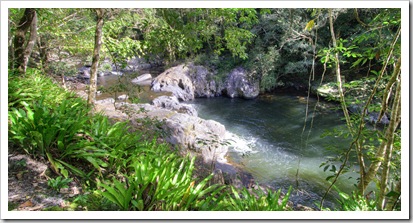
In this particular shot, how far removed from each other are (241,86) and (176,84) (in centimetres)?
389

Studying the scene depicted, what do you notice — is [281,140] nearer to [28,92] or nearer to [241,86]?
[241,86]

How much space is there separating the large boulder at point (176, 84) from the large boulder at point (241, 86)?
2250 mm

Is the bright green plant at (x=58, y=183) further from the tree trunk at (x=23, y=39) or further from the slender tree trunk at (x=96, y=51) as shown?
the tree trunk at (x=23, y=39)

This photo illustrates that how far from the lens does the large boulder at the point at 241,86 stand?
14.3 meters

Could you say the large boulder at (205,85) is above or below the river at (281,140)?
above

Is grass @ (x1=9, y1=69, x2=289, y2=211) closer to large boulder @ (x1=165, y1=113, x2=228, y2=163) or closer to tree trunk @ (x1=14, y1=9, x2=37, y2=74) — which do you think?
tree trunk @ (x1=14, y1=9, x2=37, y2=74)

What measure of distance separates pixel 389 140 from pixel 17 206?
123 inches

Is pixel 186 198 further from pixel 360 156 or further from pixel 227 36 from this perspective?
pixel 227 36

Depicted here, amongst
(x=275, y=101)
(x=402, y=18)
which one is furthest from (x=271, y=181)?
(x=275, y=101)

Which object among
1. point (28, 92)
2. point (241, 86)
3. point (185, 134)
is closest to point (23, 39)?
point (28, 92)

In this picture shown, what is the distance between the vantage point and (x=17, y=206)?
1.96 meters

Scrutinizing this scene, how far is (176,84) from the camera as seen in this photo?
14.5 meters

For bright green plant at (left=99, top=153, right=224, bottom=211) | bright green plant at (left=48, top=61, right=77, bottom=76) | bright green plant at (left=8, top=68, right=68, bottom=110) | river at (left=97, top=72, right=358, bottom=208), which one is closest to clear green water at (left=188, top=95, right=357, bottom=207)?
river at (left=97, top=72, right=358, bottom=208)

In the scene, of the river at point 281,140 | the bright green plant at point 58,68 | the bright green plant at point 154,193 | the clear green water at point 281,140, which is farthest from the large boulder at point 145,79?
the bright green plant at point 154,193
